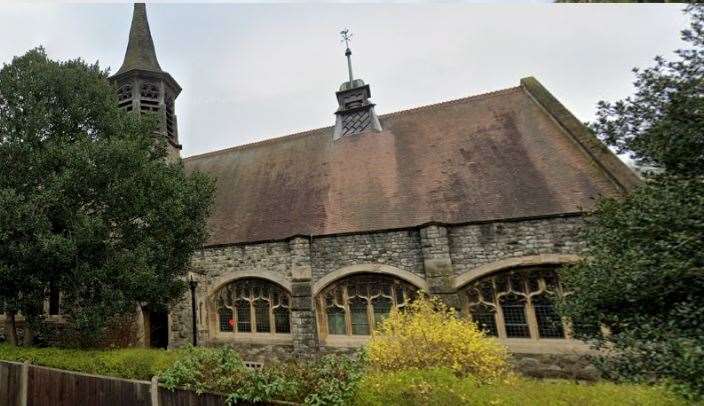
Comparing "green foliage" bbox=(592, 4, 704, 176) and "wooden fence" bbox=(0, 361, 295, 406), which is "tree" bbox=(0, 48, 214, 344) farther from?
"green foliage" bbox=(592, 4, 704, 176)

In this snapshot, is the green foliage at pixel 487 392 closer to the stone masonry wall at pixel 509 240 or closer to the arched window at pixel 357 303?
the stone masonry wall at pixel 509 240

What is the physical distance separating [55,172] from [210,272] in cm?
621

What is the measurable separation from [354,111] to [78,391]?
43.9 feet

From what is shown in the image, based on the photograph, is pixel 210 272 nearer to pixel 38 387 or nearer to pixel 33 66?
pixel 38 387

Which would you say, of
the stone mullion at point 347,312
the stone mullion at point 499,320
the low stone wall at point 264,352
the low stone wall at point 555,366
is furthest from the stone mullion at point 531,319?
the low stone wall at point 264,352

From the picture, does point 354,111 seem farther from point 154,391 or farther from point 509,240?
point 154,391

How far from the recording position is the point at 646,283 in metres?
3.72

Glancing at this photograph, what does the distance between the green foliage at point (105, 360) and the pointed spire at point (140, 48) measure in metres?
13.1

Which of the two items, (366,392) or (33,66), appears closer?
(366,392)

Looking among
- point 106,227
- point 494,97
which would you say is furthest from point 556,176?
point 106,227

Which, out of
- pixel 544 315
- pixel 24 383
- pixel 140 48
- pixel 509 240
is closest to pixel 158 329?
pixel 24 383

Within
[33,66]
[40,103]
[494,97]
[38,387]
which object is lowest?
[38,387]

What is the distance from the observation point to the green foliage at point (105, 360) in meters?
6.58

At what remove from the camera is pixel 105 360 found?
700 cm
